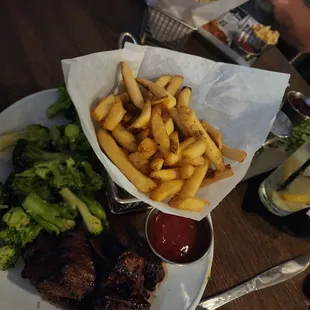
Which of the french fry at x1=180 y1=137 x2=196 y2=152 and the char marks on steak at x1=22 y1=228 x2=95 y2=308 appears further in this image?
the french fry at x1=180 y1=137 x2=196 y2=152

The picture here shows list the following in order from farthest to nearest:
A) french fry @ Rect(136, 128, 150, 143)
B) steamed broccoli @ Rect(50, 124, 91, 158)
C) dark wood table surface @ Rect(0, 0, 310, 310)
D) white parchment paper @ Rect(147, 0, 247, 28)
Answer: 1. white parchment paper @ Rect(147, 0, 247, 28)
2. dark wood table surface @ Rect(0, 0, 310, 310)
3. steamed broccoli @ Rect(50, 124, 91, 158)
4. french fry @ Rect(136, 128, 150, 143)

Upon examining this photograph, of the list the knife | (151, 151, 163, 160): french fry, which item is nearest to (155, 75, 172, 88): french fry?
(151, 151, 163, 160): french fry

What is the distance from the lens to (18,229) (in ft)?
4.37

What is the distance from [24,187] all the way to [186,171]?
24.0 inches

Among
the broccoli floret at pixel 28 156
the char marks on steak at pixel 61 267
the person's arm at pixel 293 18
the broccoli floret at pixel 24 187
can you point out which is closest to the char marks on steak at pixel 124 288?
the char marks on steak at pixel 61 267

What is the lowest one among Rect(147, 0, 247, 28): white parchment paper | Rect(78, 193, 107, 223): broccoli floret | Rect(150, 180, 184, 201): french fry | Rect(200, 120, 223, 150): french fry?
Rect(78, 193, 107, 223): broccoli floret

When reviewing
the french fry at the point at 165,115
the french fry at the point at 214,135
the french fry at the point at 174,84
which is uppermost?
the french fry at the point at 174,84

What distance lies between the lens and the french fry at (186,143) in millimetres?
1443

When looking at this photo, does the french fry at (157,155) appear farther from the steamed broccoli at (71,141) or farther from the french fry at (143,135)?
the steamed broccoli at (71,141)

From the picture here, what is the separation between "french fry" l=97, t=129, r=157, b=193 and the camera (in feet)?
4.51

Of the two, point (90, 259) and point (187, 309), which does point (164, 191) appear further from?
point (187, 309)

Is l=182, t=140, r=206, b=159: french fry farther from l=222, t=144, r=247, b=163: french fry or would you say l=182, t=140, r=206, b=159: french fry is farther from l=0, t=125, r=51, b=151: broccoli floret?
l=0, t=125, r=51, b=151: broccoli floret

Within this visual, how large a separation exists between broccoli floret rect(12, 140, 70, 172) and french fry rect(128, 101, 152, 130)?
33cm

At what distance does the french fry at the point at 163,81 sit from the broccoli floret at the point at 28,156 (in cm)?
50
